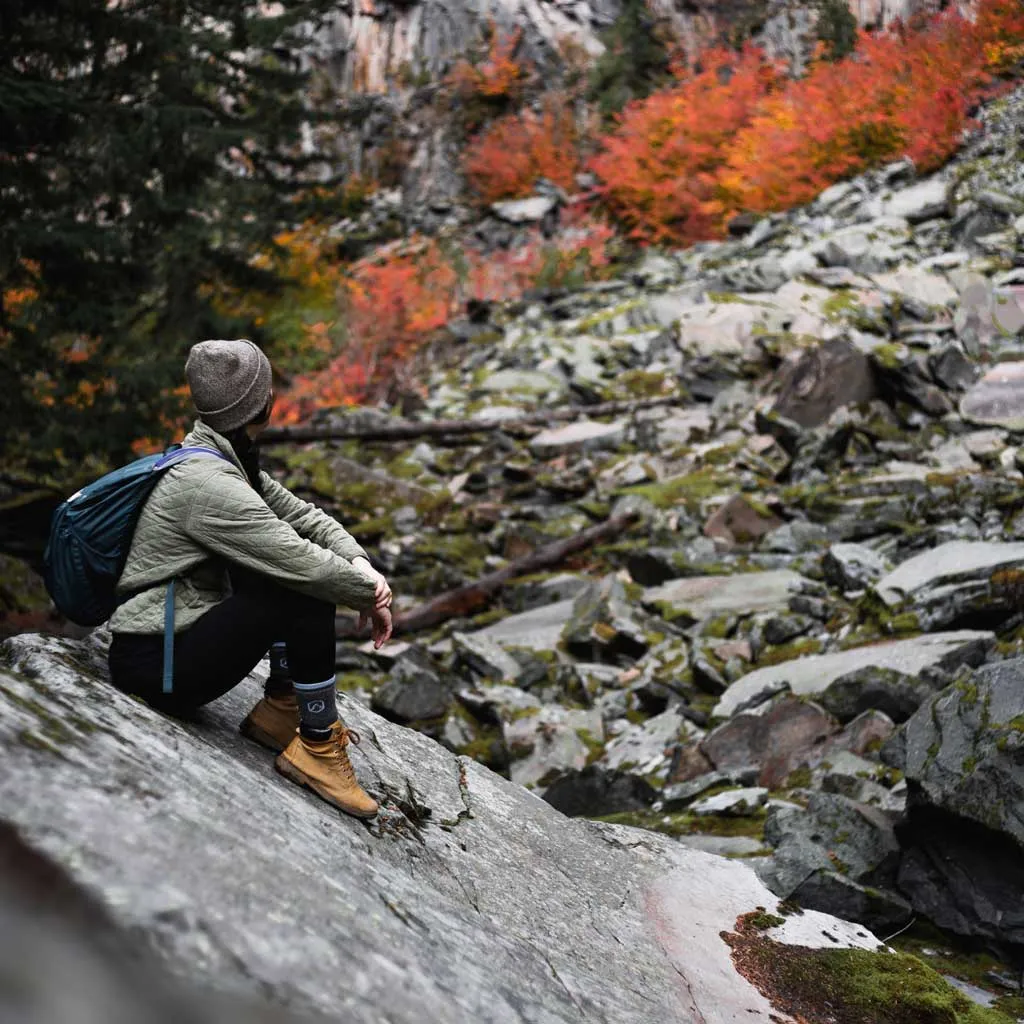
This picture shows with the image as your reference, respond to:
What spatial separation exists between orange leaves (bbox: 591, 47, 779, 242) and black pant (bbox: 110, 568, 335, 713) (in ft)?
96.3

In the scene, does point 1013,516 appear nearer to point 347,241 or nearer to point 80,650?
point 80,650

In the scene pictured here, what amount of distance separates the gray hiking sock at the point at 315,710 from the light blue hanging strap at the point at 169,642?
431 millimetres

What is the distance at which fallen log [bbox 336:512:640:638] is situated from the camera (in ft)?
34.1

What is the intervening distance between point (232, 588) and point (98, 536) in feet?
1.60

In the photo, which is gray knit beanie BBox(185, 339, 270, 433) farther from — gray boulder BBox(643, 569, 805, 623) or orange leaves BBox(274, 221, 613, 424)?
orange leaves BBox(274, 221, 613, 424)

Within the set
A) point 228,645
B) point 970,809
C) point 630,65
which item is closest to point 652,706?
point 970,809

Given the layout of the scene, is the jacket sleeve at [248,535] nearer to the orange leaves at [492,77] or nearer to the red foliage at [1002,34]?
the red foliage at [1002,34]

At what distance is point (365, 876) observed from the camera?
2.67 metres

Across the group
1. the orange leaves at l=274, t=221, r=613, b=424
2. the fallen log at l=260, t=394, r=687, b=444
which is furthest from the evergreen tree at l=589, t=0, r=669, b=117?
the fallen log at l=260, t=394, r=687, b=444

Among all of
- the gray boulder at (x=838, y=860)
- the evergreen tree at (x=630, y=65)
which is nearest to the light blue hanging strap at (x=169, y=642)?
the gray boulder at (x=838, y=860)

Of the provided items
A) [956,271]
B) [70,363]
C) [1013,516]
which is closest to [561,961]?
[1013,516]

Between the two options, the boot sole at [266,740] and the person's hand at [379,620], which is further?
the boot sole at [266,740]

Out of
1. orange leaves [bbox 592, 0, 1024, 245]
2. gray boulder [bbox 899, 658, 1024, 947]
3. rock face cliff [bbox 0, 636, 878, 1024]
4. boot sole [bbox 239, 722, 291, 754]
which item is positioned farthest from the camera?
orange leaves [bbox 592, 0, 1024, 245]

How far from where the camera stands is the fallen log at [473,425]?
17.2 m
